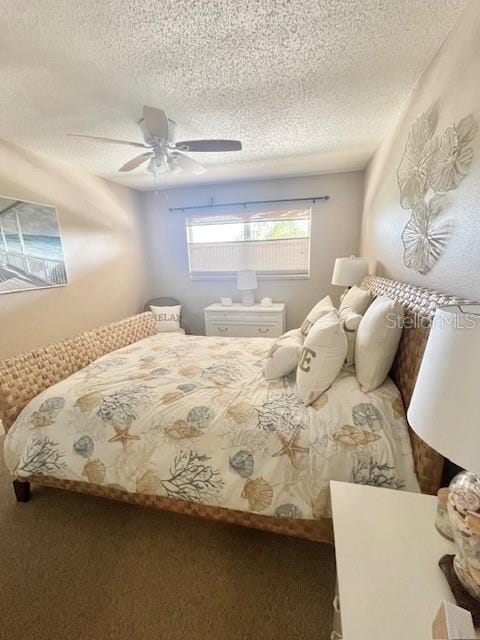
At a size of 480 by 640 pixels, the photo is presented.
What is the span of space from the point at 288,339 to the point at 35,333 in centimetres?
235

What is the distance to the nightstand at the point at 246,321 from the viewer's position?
346 centimetres

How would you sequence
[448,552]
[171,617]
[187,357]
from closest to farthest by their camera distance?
[448,552], [171,617], [187,357]

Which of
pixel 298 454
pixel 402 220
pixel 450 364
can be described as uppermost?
pixel 402 220

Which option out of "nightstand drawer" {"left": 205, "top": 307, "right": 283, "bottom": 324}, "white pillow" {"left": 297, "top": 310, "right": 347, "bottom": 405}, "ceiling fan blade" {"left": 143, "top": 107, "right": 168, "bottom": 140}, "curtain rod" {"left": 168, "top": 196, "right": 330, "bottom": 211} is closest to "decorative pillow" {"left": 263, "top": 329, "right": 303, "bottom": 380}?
"white pillow" {"left": 297, "top": 310, "right": 347, "bottom": 405}

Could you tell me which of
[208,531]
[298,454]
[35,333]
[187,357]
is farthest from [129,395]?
[35,333]

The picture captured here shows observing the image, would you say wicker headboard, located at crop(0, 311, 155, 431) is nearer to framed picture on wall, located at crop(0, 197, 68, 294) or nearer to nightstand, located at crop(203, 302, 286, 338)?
framed picture on wall, located at crop(0, 197, 68, 294)

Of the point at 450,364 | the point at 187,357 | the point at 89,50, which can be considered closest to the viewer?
the point at 450,364

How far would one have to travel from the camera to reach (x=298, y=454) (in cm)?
118

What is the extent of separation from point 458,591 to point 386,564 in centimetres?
15

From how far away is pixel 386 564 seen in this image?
0.72 meters

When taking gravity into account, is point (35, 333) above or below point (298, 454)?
above

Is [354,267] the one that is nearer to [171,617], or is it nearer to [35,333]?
[171,617]

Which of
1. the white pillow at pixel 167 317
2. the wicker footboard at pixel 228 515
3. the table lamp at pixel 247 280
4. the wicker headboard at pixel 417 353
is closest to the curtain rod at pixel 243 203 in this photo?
the table lamp at pixel 247 280

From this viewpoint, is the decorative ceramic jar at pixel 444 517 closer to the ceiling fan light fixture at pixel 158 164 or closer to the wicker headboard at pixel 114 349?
the wicker headboard at pixel 114 349
